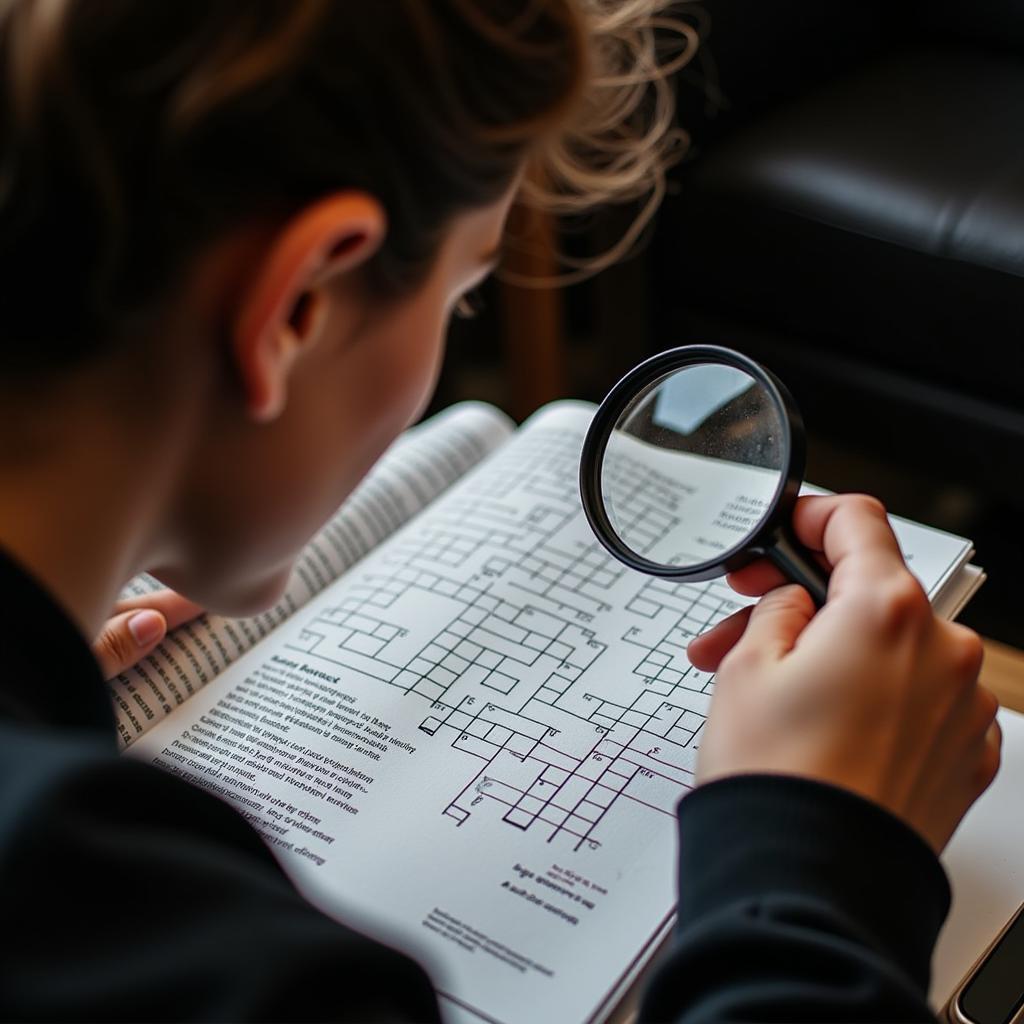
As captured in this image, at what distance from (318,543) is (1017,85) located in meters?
1.14

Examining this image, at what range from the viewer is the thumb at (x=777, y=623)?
2.11ft

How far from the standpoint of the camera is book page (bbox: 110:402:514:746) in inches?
33.9

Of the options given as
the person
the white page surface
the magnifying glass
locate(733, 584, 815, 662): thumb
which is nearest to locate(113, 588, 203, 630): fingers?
the person

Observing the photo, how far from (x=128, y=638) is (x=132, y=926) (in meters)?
0.41

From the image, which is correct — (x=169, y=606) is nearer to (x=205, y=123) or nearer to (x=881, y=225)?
(x=205, y=123)

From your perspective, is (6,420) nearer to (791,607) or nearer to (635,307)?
(791,607)

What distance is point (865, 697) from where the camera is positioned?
606 millimetres

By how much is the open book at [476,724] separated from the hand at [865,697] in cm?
12

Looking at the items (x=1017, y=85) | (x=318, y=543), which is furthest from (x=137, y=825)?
(x=1017, y=85)

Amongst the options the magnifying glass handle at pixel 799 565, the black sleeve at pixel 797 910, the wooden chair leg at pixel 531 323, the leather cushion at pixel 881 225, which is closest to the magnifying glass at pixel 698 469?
the magnifying glass handle at pixel 799 565

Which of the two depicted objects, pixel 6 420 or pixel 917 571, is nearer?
pixel 6 420

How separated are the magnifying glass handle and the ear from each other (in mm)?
279

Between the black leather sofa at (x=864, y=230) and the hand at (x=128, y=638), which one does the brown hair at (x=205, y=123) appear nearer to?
the hand at (x=128, y=638)

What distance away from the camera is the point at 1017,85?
1.59 metres
